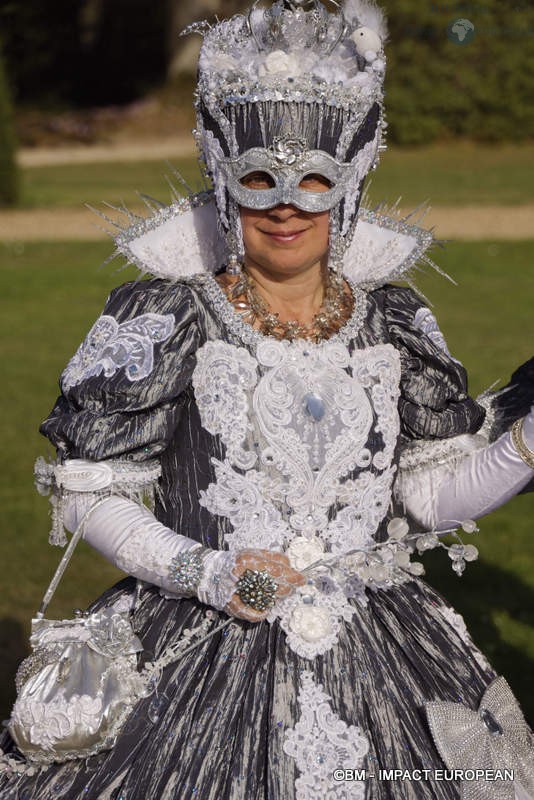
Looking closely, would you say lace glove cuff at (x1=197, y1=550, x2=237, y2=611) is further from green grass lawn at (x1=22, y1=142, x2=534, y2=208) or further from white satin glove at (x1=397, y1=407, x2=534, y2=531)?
green grass lawn at (x1=22, y1=142, x2=534, y2=208)

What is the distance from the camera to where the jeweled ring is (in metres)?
2.69

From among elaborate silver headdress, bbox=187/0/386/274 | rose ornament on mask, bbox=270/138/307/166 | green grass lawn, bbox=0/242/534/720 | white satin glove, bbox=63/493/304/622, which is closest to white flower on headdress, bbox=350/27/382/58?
elaborate silver headdress, bbox=187/0/386/274

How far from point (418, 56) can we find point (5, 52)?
11.9 m

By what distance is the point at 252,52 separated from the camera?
291 centimetres

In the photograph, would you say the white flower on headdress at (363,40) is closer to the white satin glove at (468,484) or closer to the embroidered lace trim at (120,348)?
the embroidered lace trim at (120,348)

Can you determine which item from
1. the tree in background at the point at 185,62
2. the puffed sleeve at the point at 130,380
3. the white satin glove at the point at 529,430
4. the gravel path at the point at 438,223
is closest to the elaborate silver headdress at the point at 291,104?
the puffed sleeve at the point at 130,380

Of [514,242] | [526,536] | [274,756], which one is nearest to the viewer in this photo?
[274,756]

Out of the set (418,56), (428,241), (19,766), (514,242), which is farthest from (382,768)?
(418,56)

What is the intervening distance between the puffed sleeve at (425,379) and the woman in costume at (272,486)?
0.01 m

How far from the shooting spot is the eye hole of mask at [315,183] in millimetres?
2912

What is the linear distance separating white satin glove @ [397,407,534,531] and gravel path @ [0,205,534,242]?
12090 mm

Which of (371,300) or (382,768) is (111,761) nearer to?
(382,768)

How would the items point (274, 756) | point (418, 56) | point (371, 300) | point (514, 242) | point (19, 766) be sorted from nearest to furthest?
1. point (274, 756)
2. point (19, 766)
3. point (371, 300)
4. point (514, 242)
5. point (418, 56)

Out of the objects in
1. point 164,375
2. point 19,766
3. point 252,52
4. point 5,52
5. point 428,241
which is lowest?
point 5,52
